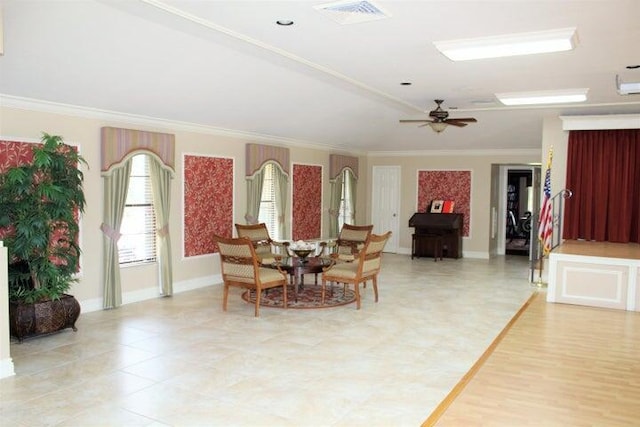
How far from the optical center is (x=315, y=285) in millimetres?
8586

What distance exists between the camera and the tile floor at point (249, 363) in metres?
3.88

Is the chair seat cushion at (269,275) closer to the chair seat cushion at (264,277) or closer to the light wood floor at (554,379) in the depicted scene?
the chair seat cushion at (264,277)

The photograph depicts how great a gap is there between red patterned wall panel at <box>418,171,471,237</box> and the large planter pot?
887 centimetres

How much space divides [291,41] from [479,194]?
27.5 feet

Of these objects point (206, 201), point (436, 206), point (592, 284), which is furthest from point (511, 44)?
point (436, 206)

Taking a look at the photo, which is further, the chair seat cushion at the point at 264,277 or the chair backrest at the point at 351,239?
the chair backrest at the point at 351,239

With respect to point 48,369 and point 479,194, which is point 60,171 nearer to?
point 48,369

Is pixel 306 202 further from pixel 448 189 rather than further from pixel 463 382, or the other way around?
pixel 463 382

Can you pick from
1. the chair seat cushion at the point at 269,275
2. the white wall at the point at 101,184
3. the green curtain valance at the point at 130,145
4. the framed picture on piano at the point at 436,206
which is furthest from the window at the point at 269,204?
the framed picture on piano at the point at 436,206

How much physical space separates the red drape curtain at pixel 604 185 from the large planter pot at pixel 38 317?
7.53 meters

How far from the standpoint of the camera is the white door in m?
13.2

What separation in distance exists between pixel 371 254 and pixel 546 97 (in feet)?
10.6

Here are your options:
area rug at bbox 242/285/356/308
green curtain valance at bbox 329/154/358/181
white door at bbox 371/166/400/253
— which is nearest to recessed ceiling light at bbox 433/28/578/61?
area rug at bbox 242/285/356/308

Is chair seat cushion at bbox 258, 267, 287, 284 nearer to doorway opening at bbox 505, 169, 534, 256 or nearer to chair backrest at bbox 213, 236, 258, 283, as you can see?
chair backrest at bbox 213, 236, 258, 283
